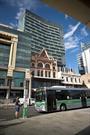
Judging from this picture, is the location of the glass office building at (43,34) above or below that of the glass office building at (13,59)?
above

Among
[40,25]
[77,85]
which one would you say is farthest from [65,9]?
[40,25]

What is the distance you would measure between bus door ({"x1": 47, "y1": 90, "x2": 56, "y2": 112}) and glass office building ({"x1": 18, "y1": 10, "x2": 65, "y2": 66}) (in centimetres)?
7561

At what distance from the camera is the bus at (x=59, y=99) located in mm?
16608

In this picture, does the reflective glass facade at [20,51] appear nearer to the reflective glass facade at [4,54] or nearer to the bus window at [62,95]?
the reflective glass facade at [4,54]

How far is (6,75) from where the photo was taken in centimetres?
4509

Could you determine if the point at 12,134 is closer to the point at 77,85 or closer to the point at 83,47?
the point at 77,85

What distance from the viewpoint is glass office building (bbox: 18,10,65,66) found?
9606 centimetres

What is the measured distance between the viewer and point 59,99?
58.2 ft

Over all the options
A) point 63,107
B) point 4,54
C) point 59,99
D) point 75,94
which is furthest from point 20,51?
point 63,107

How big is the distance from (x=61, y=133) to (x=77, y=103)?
13720 millimetres

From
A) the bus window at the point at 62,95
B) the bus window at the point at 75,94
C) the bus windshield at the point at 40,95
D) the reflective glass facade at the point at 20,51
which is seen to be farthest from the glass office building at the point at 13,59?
the bus window at the point at 62,95

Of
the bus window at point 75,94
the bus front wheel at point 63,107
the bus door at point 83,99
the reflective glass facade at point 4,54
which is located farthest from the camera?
the reflective glass facade at point 4,54

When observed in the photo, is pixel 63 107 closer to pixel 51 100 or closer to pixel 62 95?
pixel 62 95

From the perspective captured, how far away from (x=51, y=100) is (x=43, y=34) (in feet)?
309
